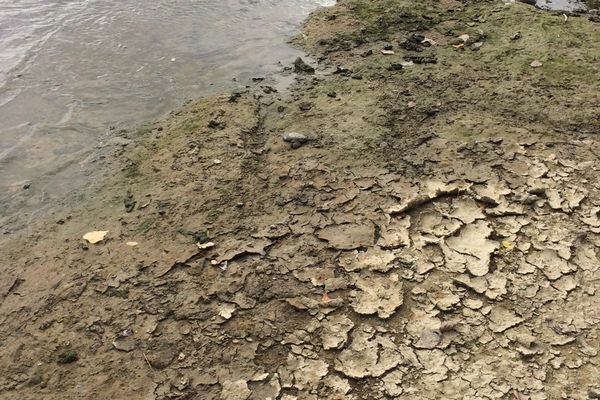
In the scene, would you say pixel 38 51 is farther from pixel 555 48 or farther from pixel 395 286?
pixel 555 48

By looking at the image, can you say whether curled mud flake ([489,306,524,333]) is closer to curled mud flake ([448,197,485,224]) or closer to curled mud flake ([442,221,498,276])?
curled mud flake ([442,221,498,276])

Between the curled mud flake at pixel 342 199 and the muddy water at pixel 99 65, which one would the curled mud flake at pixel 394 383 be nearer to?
the curled mud flake at pixel 342 199

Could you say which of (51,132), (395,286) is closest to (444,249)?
(395,286)

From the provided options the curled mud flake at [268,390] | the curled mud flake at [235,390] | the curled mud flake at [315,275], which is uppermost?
the curled mud flake at [315,275]

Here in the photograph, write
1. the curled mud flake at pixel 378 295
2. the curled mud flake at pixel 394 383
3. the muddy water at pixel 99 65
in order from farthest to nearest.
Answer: the muddy water at pixel 99 65, the curled mud flake at pixel 378 295, the curled mud flake at pixel 394 383

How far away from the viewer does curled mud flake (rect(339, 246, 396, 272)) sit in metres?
3.10

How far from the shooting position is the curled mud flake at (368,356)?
259 centimetres

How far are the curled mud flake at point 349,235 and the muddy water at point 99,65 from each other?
2.21 metres

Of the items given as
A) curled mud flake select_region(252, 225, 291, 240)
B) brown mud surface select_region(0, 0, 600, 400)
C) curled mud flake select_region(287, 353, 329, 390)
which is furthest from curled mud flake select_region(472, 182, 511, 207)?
curled mud flake select_region(287, 353, 329, 390)

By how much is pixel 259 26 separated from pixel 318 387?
4955 mm

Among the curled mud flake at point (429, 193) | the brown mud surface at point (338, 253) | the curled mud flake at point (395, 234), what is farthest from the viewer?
the curled mud flake at point (429, 193)

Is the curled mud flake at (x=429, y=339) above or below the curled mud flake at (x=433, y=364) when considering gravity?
above

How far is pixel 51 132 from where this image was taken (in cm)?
463

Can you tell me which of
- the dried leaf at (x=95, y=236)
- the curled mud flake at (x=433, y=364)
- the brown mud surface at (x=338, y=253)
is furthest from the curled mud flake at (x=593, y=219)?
the dried leaf at (x=95, y=236)
